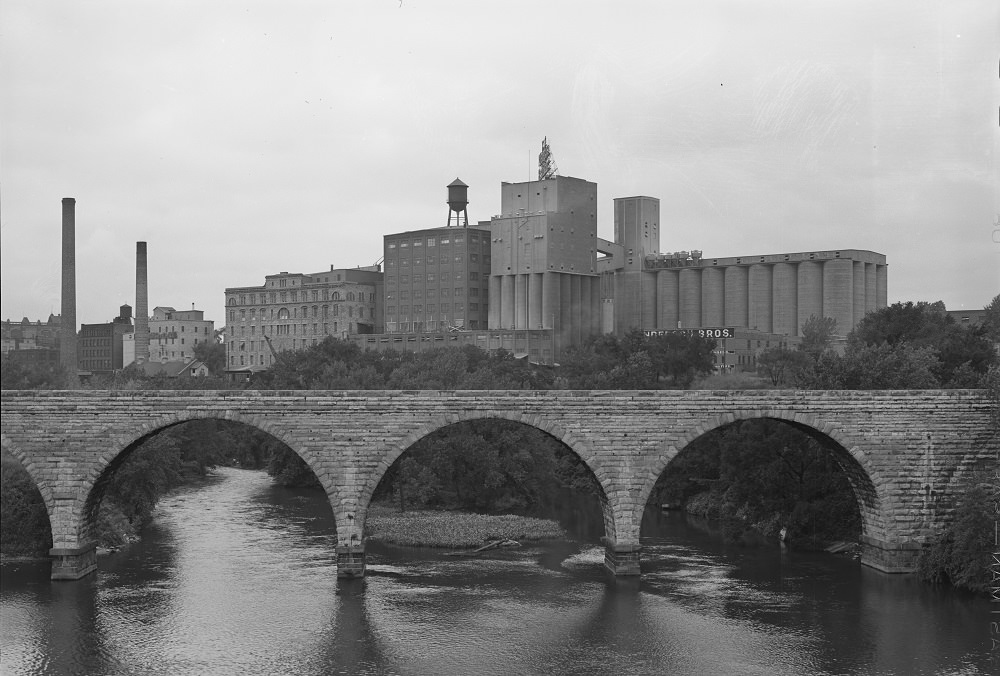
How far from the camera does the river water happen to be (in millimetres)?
32375

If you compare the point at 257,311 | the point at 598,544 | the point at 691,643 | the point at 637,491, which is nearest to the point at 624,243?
the point at 257,311

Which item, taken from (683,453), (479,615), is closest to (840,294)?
(683,453)

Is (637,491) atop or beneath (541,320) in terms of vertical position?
beneath

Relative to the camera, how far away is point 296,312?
13488cm

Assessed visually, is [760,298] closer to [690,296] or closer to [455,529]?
[690,296]

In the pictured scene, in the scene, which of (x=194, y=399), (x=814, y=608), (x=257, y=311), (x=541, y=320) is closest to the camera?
(x=814, y=608)

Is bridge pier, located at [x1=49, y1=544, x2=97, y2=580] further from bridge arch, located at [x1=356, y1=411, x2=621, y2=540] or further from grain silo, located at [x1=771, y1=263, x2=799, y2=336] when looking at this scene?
grain silo, located at [x1=771, y1=263, x2=799, y2=336]

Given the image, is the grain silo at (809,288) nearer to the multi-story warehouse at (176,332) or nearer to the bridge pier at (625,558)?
the bridge pier at (625,558)

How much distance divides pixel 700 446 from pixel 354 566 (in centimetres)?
2600

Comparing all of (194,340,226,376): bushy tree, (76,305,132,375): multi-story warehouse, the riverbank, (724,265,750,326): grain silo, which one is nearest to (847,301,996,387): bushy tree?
the riverbank

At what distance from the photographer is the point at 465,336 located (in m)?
119

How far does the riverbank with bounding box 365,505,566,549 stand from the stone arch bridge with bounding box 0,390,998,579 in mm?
9703

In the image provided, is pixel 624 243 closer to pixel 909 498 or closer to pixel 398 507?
pixel 398 507

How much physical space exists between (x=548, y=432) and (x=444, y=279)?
278 ft
